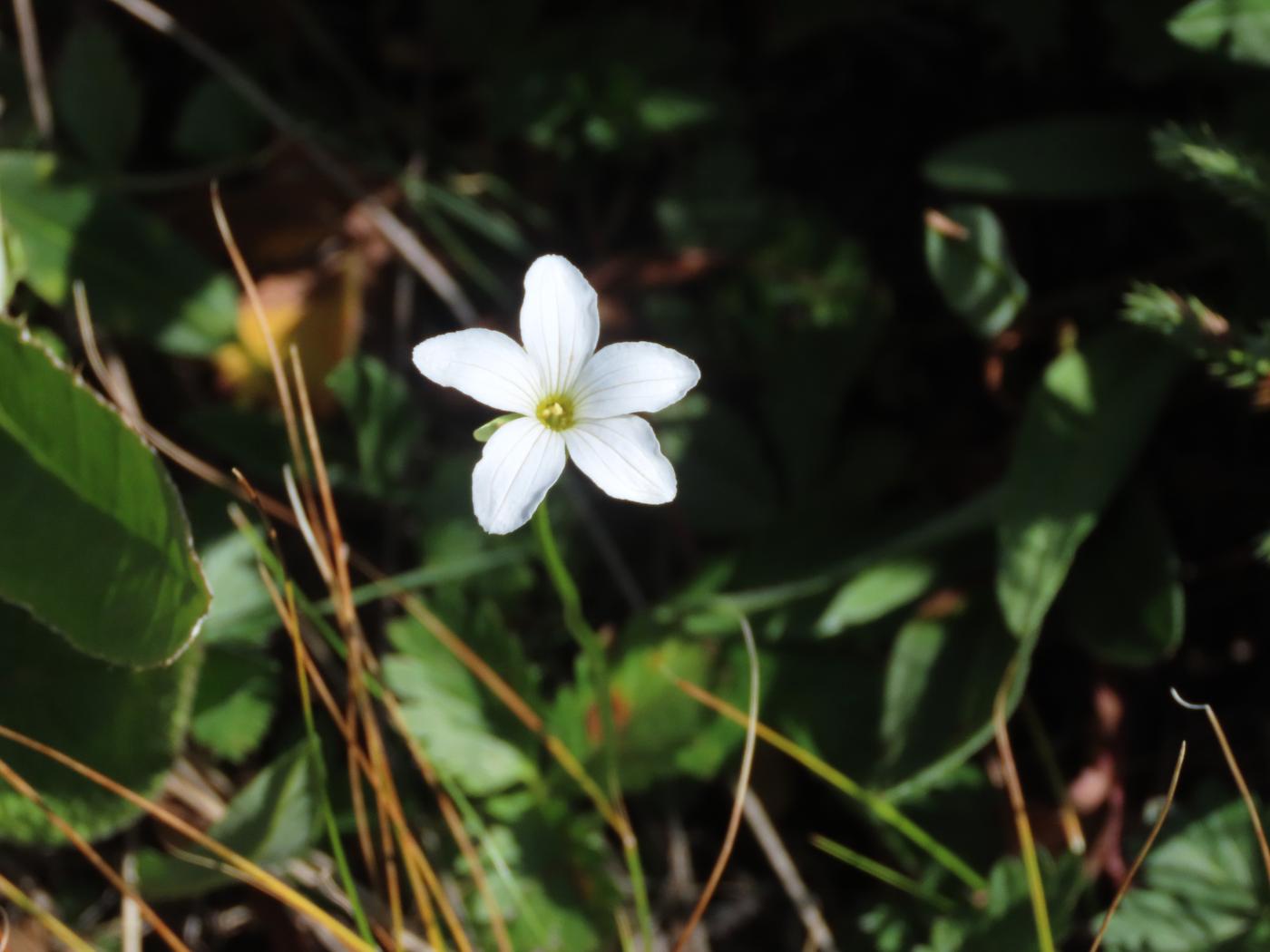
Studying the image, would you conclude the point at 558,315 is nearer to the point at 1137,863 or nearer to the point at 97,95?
the point at 1137,863

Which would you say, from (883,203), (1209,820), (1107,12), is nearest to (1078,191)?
(1107,12)

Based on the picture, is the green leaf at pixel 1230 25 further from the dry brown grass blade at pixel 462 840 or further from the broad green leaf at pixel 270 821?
the broad green leaf at pixel 270 821

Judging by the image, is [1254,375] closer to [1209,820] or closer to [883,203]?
[1209,820]

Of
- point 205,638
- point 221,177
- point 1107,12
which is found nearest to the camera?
point 205,638

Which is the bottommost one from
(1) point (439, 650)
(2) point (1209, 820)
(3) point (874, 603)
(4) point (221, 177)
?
(2) point (1209, 820)

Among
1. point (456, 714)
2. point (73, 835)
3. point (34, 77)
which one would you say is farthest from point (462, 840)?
point (34, 77)
